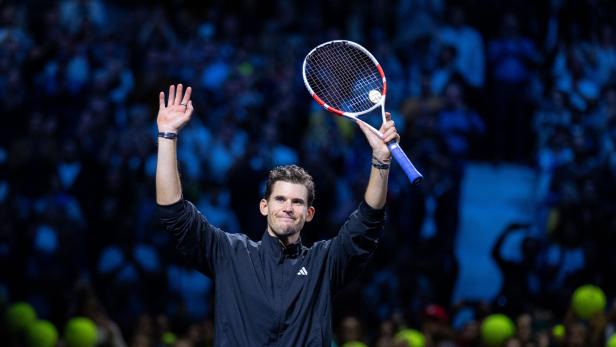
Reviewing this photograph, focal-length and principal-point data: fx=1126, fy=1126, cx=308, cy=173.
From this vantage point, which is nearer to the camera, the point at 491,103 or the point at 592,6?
the point at 491,103

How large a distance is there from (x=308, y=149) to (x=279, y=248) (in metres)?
7.32

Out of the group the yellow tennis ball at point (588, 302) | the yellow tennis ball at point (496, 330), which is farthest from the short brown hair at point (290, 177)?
the yellow tennis ball at point (588, 302)

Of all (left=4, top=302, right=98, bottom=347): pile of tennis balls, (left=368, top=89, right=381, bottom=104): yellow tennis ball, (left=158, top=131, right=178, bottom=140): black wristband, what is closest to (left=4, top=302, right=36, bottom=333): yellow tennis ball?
(left=4, top=302, right=98, bottom=347): pile of tennis balls

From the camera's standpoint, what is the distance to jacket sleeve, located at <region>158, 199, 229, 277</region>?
468 centimetres

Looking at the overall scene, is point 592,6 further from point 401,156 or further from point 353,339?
point 401,156

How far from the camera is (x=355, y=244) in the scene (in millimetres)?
4730

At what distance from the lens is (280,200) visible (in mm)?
4777

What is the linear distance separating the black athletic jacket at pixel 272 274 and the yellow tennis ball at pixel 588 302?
5.85 meters

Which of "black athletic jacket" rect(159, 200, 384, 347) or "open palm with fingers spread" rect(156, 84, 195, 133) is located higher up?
"open palm with fingers spread" rect(156, 84, 195, 133)

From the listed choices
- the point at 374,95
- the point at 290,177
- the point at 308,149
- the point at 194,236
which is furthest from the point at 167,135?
the point at 308,149

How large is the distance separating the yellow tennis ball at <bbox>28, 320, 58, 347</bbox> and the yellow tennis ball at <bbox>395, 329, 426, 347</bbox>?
3.10 metres

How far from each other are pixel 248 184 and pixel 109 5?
5070 millimetres

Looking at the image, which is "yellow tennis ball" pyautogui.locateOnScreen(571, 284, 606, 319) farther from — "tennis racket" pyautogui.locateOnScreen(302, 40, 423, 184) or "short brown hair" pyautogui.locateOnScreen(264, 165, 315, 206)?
Result: "short brown hair" pyautogui.locateOnScreen(264, 165, 315, 206)

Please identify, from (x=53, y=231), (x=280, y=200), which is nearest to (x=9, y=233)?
(x=53, y=231)
